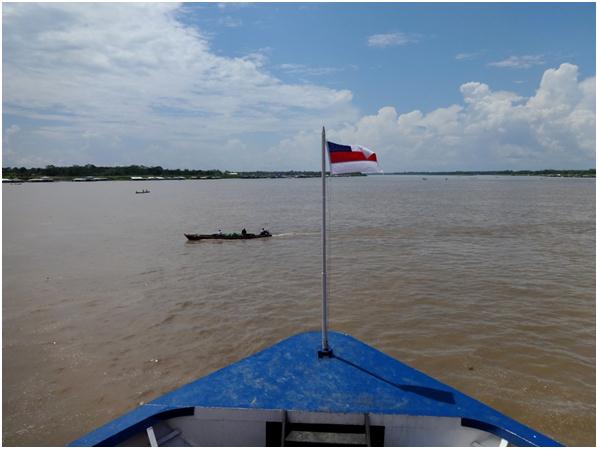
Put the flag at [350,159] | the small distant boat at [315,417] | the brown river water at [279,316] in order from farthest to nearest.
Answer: the brown river water at [279,316]
the flag at [350,159]
the small distant boat at [315,417]

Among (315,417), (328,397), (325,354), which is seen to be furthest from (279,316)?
(315,417)

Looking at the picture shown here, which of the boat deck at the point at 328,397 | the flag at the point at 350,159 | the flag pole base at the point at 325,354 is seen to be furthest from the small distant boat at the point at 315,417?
the flag at the point at 350,159

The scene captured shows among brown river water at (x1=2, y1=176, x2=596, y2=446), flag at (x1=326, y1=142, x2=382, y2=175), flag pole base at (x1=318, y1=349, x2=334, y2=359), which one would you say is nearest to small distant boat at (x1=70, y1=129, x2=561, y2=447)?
flag pole base at (x1=318, y1=349, x2=334, y2=359)

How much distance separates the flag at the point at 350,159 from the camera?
735cm

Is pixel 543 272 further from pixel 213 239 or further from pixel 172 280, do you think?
pixel 213 239

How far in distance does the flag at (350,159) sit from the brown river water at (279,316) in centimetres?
659

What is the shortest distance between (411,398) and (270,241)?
1000 inches

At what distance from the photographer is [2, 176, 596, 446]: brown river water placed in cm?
1021

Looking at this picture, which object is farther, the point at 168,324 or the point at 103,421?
the point at 168,324

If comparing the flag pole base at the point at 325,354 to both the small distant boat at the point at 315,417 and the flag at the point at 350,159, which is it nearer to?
the small distant boat at the point at 315,417

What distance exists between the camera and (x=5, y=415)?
977 centimetres

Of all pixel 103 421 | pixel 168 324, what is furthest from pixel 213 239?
pixel 103 421

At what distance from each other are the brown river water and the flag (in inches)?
259

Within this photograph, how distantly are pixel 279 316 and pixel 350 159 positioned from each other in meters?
9.09
